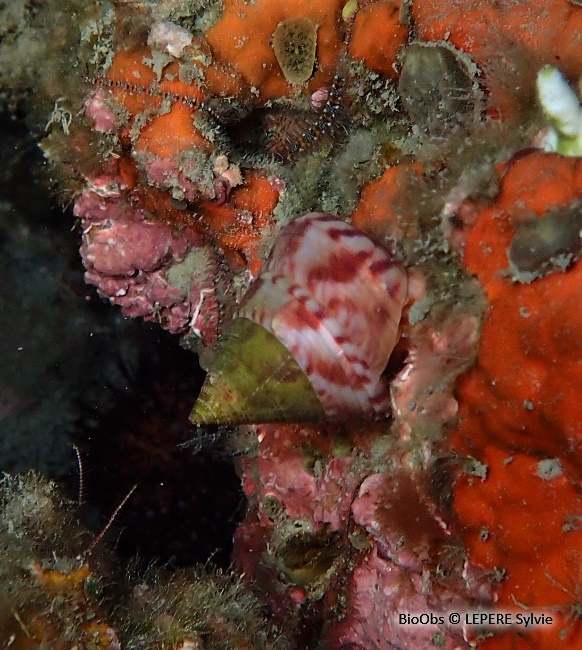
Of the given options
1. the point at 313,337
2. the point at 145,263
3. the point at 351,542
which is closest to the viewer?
the point at 313,337

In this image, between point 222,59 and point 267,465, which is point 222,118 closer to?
point 222,59

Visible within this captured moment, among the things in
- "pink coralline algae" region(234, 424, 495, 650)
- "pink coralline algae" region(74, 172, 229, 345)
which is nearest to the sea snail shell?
"pink coralline algae" region(234, 424, 495, 650)

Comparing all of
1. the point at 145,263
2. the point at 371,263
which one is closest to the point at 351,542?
the point at 371,263

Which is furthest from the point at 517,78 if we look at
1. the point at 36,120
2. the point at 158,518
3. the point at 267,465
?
the point at 158,518

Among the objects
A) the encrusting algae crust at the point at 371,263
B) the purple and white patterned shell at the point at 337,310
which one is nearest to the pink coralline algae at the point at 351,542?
the encrusting algae crust at the point at 371,263

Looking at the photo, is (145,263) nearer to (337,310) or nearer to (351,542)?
(337,310)

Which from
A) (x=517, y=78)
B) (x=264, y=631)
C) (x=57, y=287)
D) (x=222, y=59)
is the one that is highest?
(x=222, y=59)
